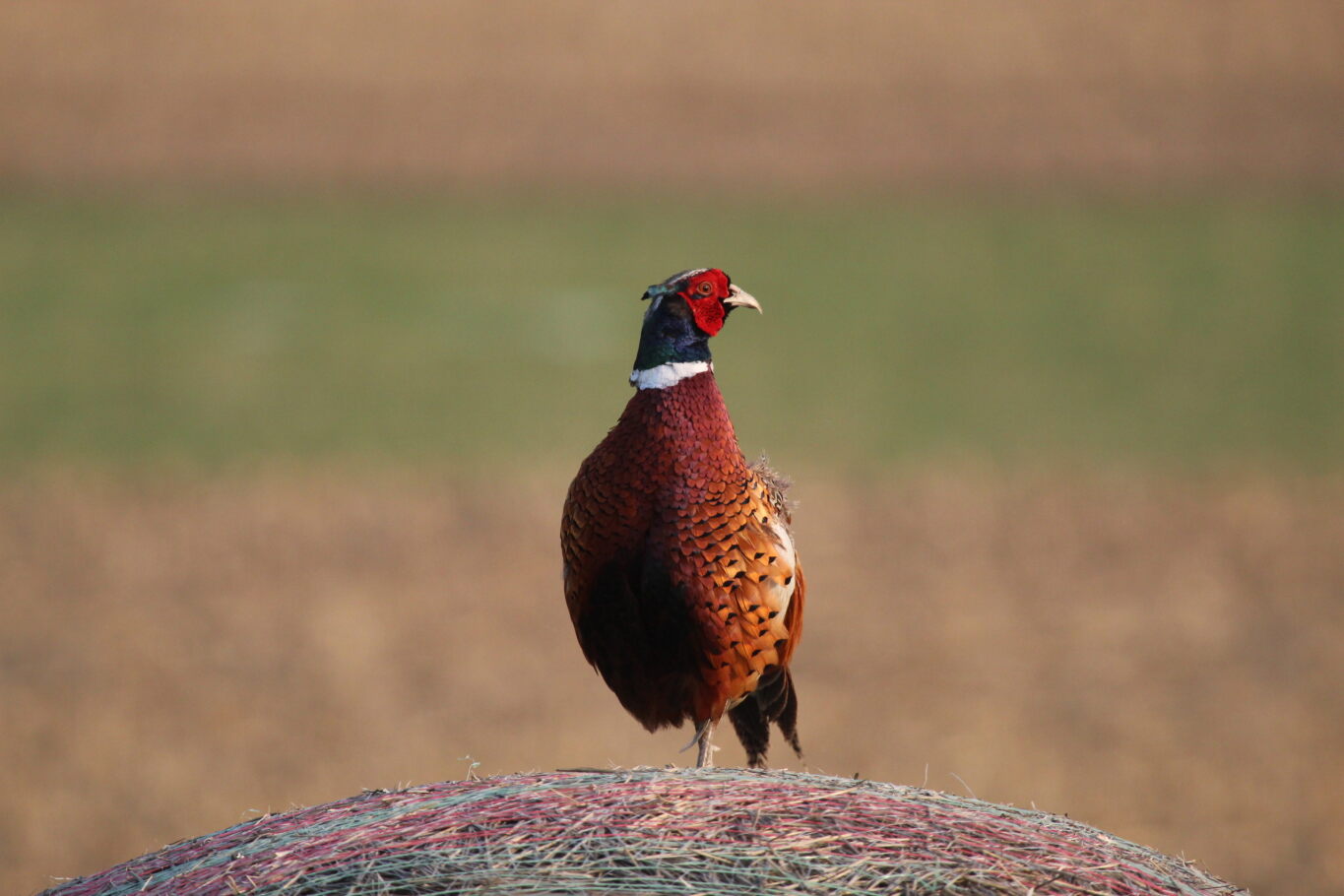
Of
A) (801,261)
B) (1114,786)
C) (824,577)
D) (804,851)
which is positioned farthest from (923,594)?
(801,261)

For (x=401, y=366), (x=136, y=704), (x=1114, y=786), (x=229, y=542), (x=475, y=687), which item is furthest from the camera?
(x=401, y=366)

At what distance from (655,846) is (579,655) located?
37.3 ft

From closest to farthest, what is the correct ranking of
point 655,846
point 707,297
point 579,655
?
point 655,846 < point 707,297 < point 579,655

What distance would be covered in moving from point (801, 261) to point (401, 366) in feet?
29.8

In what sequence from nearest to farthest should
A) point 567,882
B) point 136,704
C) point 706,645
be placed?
1. point 567,882
2. point 706,645
3. point 136,704

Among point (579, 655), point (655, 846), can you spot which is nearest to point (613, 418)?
point (579, 655)

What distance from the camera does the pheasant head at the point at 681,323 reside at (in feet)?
17.9

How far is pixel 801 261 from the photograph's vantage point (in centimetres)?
3169

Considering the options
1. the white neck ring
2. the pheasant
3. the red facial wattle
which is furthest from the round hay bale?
the red facial wattle

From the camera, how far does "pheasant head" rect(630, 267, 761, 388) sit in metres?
5.46

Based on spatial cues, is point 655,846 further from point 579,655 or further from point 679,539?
point 579,655

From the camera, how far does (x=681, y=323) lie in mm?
5484

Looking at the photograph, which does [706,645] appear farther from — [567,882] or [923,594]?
[923,594]

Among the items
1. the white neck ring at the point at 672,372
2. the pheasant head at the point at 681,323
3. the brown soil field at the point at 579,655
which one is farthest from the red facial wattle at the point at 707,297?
the brown soil field at the point at 579,655
